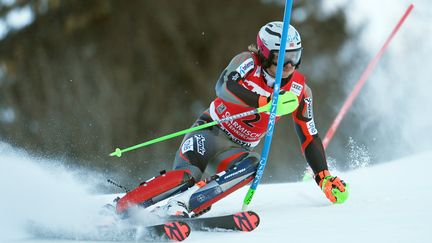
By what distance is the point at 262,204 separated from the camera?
3.46 metres

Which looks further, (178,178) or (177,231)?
(178,178)

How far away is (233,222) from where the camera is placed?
103 inches

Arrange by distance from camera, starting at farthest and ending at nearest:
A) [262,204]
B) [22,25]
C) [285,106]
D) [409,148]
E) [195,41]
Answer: [195,41]
[22,25]
[409,148]
[262,204]
[285,106]

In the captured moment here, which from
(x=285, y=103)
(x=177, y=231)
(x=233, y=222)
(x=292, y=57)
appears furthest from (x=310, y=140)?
(x=177, y=231)

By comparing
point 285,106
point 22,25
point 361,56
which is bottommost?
point 361,56

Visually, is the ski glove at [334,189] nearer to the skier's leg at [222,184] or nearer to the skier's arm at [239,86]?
the skier's leg at [222,184]

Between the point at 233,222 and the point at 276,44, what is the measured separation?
0.91 metres

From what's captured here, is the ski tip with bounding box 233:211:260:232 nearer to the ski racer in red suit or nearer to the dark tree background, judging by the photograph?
the ski racer in red suit

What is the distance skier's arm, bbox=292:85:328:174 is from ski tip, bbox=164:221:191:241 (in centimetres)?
111

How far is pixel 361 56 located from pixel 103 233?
829cm

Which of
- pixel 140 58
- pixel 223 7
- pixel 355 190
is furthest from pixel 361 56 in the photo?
pixel 355 190

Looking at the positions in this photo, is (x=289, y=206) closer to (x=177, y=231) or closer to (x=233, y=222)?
(x=233, y=222)

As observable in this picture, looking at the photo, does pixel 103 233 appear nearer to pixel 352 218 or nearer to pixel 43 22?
pixel 352 218

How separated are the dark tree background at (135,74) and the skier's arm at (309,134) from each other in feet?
17.8
